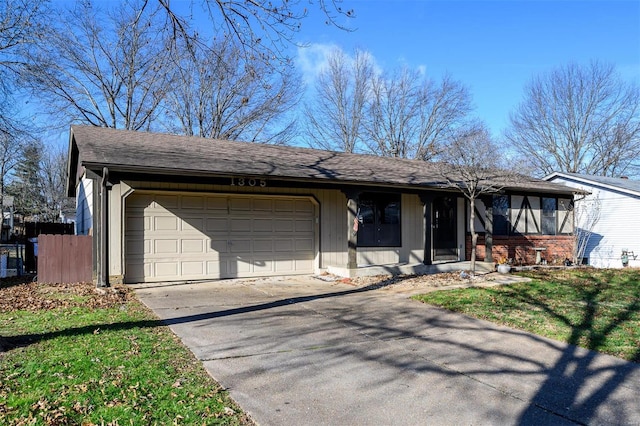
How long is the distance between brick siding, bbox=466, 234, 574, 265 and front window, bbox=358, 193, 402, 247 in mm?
3045

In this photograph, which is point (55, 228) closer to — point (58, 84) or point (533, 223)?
point (58, 84)

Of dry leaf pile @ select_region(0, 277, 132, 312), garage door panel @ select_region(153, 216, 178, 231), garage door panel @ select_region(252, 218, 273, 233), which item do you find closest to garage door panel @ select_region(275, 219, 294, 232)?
garage door panel @ select_region(252, 218, 273, 233)

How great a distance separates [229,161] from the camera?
37.1ft

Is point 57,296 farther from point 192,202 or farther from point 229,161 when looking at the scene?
point 229,161

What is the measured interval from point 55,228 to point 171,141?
8576mm

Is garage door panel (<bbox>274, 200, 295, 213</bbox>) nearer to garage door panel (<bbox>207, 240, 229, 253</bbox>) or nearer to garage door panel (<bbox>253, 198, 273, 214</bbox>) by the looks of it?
garage door panel (<bbox>253, 198, 273, 214</bbox>)

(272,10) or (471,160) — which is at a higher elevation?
(272,10)

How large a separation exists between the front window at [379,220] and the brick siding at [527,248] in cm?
305

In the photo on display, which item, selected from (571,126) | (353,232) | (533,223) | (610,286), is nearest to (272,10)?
(353,232)

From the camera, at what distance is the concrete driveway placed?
381 cm

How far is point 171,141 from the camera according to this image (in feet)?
42.5

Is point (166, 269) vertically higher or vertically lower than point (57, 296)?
higher

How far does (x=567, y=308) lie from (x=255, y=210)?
7.53 metres

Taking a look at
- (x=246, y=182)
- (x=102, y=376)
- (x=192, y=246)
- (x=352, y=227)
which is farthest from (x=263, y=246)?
(x=102, y=376)
